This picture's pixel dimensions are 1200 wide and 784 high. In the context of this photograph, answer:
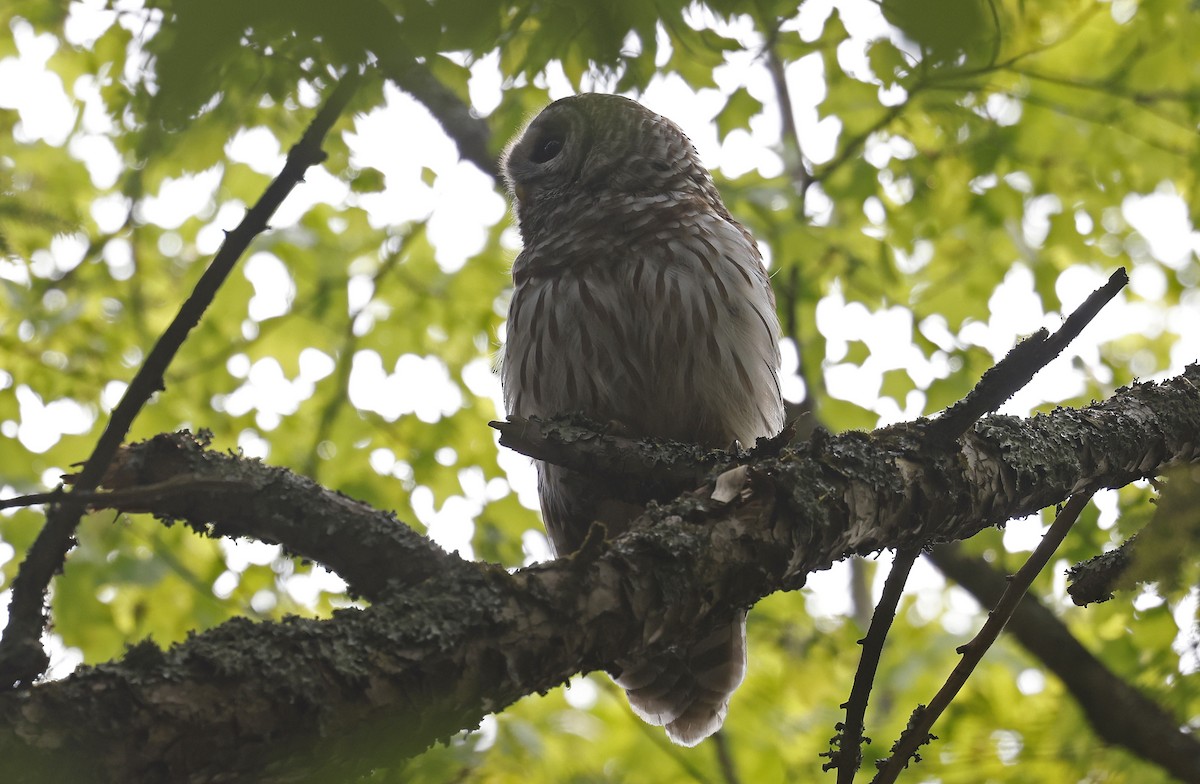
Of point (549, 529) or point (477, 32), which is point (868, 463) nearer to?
point (477, 32)

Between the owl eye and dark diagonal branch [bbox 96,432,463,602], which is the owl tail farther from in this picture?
the owl eye

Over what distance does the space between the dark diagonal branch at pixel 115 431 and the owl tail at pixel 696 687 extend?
2.33 meters

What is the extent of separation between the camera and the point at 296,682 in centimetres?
139

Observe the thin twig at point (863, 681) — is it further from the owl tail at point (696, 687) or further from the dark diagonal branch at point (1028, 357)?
the owl tail at point (696, 687)

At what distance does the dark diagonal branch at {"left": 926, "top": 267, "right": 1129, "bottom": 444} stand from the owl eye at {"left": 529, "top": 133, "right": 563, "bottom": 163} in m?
2.69

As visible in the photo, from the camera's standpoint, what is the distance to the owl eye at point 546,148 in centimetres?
445

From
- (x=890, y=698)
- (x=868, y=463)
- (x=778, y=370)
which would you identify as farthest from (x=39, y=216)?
(x=890, y=698)

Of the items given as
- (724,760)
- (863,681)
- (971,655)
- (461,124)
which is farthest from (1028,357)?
(461,124)

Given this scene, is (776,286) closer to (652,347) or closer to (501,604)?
(652,347)

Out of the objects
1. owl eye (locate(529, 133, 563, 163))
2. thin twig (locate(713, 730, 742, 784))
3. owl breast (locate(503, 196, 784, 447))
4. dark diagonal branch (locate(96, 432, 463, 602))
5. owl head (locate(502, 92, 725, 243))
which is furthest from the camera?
thin twig (locate(713, 730, 742, 784))

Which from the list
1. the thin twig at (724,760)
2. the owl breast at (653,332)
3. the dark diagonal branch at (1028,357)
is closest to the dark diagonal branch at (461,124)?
the owl breast at (653,332)

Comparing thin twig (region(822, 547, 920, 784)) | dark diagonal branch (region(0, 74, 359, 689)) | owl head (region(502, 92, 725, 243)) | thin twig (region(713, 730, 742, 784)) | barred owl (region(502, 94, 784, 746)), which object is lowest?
thin twig (region(822, 547, 920, 784))

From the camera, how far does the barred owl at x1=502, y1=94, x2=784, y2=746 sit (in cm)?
347

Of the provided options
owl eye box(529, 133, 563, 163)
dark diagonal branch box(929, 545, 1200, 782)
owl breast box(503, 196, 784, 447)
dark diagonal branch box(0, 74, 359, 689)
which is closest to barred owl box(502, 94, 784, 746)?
owl breast box(503, 196, 784, 447)
